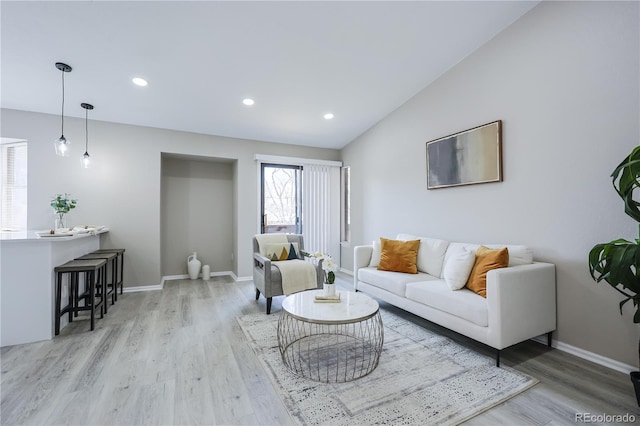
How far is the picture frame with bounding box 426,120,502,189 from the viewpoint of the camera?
2.96 meters

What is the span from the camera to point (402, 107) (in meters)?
4.25

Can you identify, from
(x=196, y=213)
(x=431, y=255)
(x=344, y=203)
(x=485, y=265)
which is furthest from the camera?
(x=344, y=203)

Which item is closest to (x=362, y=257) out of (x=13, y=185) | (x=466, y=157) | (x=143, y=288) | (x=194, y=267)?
(x=466, y=157)

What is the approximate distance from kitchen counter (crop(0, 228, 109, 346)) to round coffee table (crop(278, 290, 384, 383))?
7.32 ft

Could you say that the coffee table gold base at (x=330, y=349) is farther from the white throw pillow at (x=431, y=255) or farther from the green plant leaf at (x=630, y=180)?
the green plant leaf at (x=630, y=180)

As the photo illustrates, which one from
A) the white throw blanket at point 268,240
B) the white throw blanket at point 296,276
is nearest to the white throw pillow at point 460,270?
the white throw blanket at point 296,276

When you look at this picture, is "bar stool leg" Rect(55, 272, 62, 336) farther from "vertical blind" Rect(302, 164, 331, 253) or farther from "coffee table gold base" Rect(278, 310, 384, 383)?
"vertical blind" Rect(302, 164, 331, 253)

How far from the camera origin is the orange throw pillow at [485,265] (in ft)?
8.09

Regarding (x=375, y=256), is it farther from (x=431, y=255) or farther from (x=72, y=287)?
(x=72, y=287)

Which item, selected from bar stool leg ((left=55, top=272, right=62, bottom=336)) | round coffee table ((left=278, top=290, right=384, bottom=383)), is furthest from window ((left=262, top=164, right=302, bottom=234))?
bar stool leg ((left=55, top=272, right=62, bottom=336))

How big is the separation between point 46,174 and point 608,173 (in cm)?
630

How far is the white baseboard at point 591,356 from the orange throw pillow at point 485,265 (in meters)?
0.79

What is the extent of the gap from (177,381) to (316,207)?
13.1 feet

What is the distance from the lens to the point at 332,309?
7.25 feet
